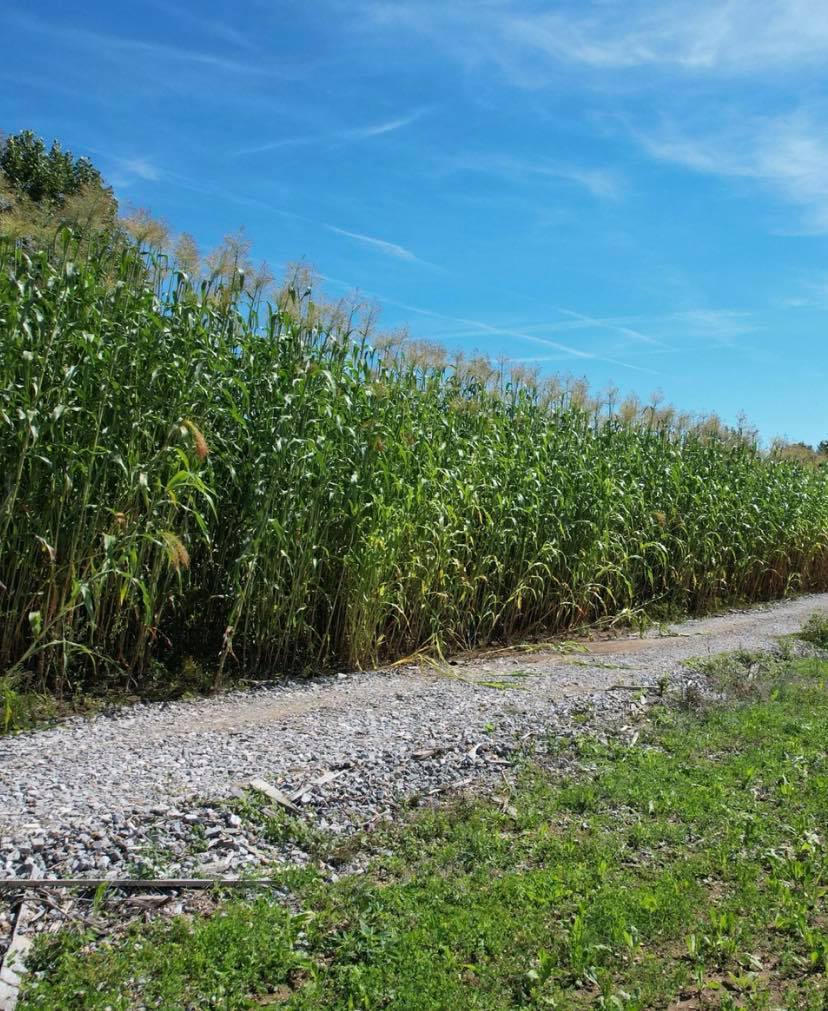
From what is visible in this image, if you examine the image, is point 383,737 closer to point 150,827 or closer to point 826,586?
point 150,827

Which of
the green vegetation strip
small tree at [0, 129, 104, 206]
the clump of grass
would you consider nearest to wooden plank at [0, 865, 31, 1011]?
the green vegetation strip

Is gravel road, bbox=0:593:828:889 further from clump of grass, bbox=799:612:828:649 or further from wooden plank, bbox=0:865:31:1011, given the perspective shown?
clump of grass, bbox=799:612:828:649

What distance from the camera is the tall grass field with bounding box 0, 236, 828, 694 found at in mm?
4699

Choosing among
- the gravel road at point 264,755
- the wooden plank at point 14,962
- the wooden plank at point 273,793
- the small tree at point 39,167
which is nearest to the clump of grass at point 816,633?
the gravel road at point 264,755

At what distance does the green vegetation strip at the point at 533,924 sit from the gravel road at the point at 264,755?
385 mm

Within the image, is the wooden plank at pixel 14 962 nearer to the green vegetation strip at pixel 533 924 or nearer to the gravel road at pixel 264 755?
A: the green vegetation strip at pixel 533 924

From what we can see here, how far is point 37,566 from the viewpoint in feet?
16.0

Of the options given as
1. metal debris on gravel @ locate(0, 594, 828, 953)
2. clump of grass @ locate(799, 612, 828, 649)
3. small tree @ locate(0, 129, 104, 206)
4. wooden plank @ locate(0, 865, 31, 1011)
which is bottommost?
wooden plank @ locate(0, 865, 31, 1011)

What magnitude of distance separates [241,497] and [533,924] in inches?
143

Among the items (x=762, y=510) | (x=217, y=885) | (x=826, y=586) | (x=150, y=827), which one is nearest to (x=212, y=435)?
(x=150, y=827)

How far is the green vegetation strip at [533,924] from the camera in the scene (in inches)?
92.3

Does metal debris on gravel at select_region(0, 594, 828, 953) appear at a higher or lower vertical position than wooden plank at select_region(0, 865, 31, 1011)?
higher

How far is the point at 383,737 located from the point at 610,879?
5.56 ft

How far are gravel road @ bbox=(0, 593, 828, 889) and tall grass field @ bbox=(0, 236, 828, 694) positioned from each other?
0.58 meters
